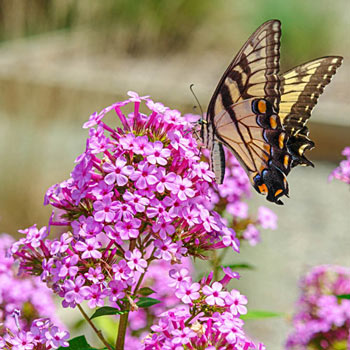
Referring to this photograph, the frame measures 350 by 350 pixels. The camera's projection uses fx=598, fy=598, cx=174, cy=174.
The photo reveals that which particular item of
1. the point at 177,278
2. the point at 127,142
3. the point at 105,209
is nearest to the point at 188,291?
the point at 177,278

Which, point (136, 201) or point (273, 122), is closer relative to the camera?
point (136, 201)

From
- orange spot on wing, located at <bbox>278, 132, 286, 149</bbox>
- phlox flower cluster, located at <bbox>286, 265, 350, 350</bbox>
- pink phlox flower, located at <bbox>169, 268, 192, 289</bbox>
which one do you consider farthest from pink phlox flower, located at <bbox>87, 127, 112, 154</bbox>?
phlox flower cluster, located at <bbox>286, 265, 350, 350</bbox>

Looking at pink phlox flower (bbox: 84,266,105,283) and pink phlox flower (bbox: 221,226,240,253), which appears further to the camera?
pink phlox flower (bbox: 221,226,240,253)

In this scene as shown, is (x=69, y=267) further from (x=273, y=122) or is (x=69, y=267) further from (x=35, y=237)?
(x=273, y=122)

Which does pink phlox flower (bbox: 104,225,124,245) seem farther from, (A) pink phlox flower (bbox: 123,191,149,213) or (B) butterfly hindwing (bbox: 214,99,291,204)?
(B) butterfly hindwing (bbox: 214,99,291,204)

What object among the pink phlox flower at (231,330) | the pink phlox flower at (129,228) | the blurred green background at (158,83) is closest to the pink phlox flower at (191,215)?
the pink phlox flower at (129,228)

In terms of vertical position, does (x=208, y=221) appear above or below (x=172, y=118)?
below

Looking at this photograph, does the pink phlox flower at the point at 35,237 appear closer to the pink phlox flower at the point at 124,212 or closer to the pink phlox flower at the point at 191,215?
the pink phlox flower at the point at 124,212
